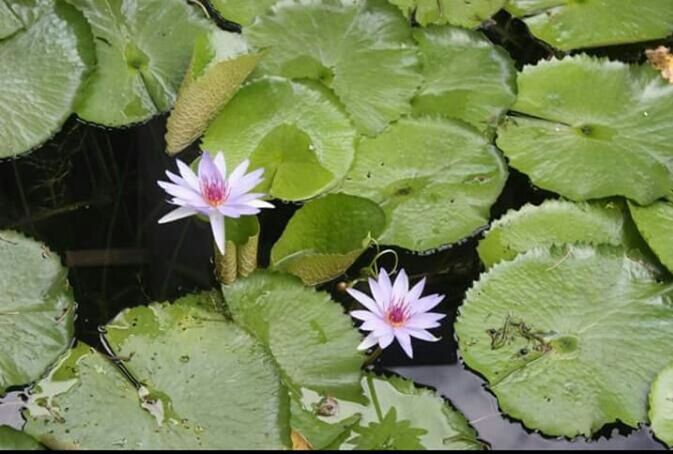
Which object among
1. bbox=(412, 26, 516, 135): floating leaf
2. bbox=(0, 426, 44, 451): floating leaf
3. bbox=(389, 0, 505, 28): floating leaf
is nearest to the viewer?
bbox=(0, 426, 44, 451): floating leaf

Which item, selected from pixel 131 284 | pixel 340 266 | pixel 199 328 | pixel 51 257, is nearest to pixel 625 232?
pixel 340 266

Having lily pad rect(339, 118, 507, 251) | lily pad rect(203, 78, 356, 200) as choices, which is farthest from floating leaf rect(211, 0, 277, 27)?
lily pad rect(339, 118, 507, 251)

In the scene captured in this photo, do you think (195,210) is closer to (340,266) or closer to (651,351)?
(340,266)

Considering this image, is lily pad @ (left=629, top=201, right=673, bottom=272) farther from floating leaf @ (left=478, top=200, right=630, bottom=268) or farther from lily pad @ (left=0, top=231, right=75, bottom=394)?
lily pad @ (left=0, top=231, right=75, bottom=394)

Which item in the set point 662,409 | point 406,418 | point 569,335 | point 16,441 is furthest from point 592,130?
point 16,441

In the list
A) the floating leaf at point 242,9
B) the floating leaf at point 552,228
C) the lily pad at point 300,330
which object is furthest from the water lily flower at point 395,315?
the floating leaf at point 242,9
